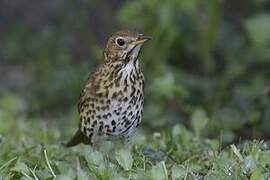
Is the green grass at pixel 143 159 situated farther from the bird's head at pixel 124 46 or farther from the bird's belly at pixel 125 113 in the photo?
the bird's head at pixel 124 46

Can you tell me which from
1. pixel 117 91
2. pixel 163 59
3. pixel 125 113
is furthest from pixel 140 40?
pixel 163 59

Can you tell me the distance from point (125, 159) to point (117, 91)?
0.96 m

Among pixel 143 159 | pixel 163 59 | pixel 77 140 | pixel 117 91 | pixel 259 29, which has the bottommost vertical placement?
pixel 77 140

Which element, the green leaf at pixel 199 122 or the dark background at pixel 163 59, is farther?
the dark background at pixel 163 59

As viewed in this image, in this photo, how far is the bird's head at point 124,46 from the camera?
6.64 meters

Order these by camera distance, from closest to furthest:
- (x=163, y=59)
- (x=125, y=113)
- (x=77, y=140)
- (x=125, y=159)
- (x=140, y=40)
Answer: (x=125, y=159)
(x=140, y=40)
(x=125, y=113)
(x=77, y=140)
(x=163, y=59)

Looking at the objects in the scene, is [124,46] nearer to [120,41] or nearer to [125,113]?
[120,41]

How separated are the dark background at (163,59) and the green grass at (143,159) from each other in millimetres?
957

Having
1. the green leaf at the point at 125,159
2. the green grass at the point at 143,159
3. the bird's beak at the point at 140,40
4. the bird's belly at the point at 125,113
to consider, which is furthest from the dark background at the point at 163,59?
the green leaf at the point at 125,159

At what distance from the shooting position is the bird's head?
21.8 feet

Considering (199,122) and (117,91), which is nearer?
(117,91)

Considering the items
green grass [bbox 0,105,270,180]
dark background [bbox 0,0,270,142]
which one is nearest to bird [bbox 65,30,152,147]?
green grass [bbox 0,105,270,180]

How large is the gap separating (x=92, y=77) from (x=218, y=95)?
121 inches

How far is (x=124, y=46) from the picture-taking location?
265 inches
